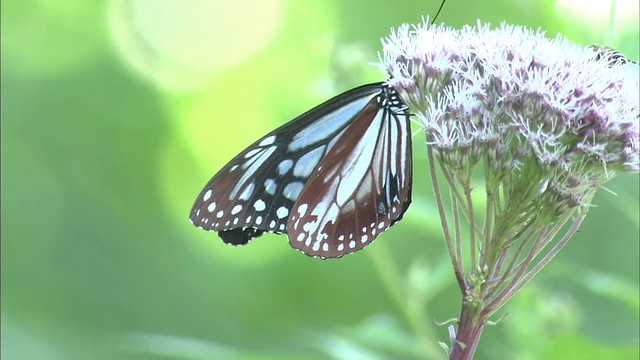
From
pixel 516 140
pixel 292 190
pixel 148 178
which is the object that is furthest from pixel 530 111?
pixel 148 178

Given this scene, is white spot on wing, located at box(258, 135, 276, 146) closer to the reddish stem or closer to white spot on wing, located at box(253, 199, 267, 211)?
white spot on wing, located at box(253, 199, 267, 211)

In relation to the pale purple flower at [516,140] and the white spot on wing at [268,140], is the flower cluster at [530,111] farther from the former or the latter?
the white spot on wing at [268,140]

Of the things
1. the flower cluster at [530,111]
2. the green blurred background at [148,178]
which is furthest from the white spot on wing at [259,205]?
the green blurred background at [148,178]

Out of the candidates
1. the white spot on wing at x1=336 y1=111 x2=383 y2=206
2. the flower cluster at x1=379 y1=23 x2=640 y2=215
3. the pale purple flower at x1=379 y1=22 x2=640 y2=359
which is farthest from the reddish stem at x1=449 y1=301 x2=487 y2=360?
the white spot on wing at x1=336 y1=111 x2=383 y2=206

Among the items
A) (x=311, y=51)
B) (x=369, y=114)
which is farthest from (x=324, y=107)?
(x=311, y=51)

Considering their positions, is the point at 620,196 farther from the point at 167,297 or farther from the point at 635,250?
the point at 167,297

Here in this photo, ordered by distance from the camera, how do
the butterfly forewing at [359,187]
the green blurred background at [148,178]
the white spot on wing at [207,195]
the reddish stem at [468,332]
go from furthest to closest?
the green blurred background at [148,178], the white spot on wing at [207,195], the butterfly forewing at [359,187], the reddish stem at [468,332]

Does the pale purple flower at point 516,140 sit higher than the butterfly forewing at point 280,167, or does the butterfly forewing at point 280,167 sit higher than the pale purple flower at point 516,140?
the butterfly forewing at point 280,167
